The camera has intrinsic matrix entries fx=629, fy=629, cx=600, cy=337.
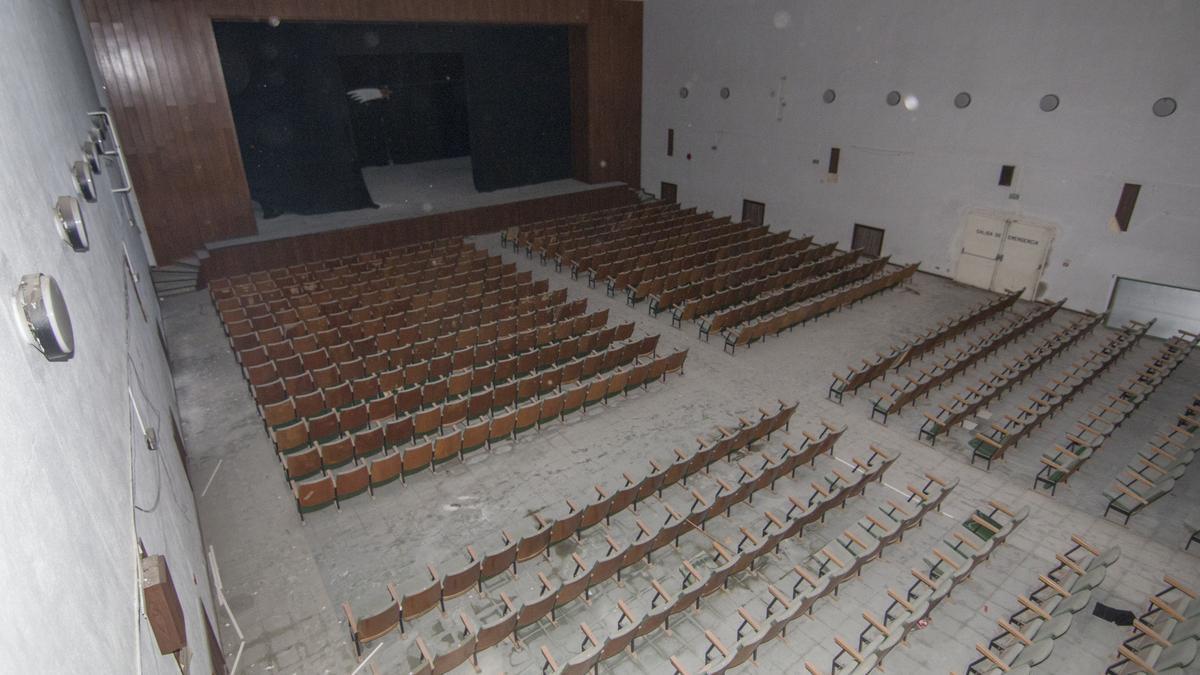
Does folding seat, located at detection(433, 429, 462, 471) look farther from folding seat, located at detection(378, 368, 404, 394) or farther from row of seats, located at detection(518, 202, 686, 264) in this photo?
row of seats, located at detection(518, 202, 686, 264)

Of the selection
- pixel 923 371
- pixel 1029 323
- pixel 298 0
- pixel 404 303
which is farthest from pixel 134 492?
pixel 298 0

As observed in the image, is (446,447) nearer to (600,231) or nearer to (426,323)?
(426,323)

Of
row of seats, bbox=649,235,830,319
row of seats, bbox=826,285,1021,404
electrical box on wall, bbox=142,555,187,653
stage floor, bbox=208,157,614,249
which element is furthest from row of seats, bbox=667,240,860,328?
electrical box on wall, bbox=142,555,187,653

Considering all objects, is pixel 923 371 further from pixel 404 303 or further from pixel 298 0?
pixel 298 0

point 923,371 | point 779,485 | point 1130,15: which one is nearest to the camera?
point 779,485

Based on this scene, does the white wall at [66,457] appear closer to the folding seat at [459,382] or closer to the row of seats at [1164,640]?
the folding seat at [459,382]

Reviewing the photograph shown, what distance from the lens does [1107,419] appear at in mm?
8828

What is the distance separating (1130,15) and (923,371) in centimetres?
736

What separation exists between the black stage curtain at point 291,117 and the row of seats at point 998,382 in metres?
15.7

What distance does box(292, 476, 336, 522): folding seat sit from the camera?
6688 millimetres

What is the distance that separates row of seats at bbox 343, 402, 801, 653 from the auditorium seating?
5.21 ft

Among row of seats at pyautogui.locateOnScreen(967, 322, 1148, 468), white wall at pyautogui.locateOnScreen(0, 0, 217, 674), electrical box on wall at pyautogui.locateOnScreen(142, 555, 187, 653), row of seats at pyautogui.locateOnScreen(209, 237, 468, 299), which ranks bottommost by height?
row of seats at pyautogui.locateOnScreen(967, 322, 1148, 468)

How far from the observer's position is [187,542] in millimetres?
5371

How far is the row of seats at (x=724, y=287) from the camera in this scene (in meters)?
12.0
